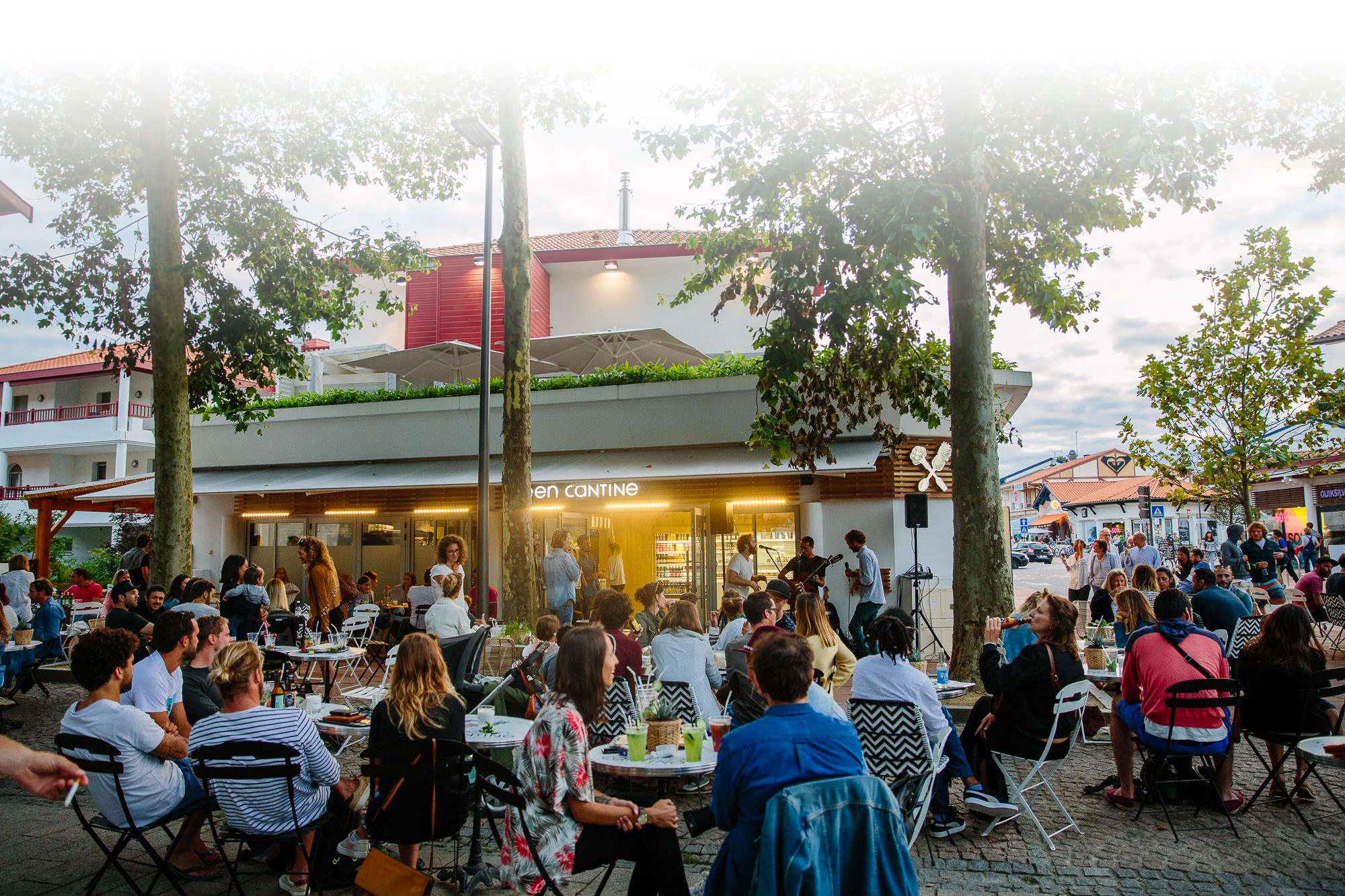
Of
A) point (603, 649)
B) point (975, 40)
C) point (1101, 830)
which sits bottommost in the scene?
point (1101, 830)

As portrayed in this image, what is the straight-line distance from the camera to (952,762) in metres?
4.82

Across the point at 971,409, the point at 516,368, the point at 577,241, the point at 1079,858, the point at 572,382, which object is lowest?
the point at 1079,858

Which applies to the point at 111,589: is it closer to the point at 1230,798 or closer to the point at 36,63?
the point at 36,63

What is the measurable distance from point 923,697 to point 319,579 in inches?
303

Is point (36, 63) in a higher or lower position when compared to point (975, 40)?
higher

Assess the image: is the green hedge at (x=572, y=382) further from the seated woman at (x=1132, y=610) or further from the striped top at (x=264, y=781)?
the striped top at (x=264, y=781)

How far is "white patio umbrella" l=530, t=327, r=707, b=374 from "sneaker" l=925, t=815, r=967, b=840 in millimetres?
9485

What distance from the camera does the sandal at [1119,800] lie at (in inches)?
204

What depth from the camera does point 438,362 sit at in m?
15.2

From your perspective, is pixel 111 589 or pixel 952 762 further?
pixel 111 589

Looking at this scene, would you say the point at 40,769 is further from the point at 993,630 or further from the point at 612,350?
the point at 612,350

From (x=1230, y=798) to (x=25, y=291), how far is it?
13.0 meters

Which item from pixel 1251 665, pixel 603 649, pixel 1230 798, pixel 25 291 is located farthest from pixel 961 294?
pixel 25 291

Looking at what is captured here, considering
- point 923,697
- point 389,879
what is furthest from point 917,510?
point 389,879
